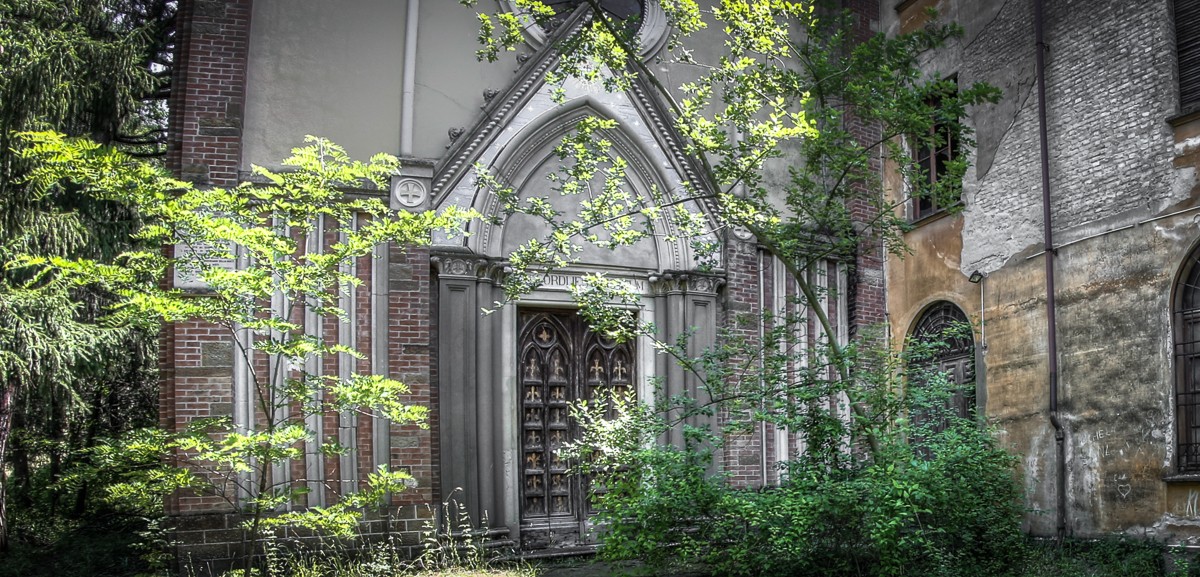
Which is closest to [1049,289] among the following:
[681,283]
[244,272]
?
[681,283]

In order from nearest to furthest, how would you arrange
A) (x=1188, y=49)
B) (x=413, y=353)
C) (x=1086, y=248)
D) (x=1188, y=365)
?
(x=1188, y=365) → (x=413, y=353) → (x=1188, y=49) → (x=1086, y=248)

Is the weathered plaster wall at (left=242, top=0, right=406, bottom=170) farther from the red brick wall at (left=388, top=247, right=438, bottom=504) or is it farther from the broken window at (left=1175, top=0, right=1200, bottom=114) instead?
the broken window at (left=1175, top=0, right=1200, bottom=114)

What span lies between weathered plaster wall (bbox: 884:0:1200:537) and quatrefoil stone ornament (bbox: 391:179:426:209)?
560 cm

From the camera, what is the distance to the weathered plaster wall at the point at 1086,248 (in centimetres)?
1016

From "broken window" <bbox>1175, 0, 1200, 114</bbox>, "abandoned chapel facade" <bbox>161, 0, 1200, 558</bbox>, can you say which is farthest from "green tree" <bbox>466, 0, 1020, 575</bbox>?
"broken window" <bbox>1175, 0, 1200, 114</bbox>

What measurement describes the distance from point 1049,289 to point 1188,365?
176cm

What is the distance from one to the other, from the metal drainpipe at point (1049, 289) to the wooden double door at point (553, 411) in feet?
15.7

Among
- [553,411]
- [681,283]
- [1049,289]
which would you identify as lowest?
[553,411]

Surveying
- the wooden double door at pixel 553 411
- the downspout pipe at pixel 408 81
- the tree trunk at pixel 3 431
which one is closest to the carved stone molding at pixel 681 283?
the wooden double door at pixel 553 411

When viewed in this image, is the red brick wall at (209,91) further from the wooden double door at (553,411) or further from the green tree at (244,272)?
the wooden double door at (553,411)

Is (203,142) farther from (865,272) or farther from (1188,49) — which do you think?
(1188,49)

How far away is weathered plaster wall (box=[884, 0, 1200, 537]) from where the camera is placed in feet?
33.3

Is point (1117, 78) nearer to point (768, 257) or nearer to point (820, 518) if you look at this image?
point (768, 257)

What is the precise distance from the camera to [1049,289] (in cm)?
1138
